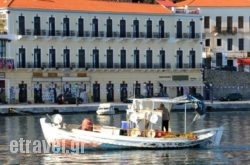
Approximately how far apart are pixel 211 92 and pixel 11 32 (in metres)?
23.6

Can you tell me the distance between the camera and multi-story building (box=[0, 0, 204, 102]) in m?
99.2

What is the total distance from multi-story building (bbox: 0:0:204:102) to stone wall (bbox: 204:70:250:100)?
128 inches

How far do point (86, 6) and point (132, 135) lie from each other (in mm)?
50834

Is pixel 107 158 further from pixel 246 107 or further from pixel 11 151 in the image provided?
pixel 246 107

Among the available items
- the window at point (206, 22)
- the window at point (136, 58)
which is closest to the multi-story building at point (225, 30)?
the window at point (206, 22)

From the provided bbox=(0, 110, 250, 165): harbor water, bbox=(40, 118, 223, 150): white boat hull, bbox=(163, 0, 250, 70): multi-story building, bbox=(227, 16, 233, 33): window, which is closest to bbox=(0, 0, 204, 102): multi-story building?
bbox=(163, 0, 250, 70): multi-story building

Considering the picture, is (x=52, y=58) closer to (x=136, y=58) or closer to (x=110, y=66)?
(x=110, y=66)

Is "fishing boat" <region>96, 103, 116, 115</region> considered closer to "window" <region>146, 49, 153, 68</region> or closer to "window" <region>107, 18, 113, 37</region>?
"window" <region>107, 18, 113, 37</region>

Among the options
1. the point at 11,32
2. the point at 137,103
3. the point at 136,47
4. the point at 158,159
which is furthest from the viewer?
the point at 136,47

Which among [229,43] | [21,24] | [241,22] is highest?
[241,22]

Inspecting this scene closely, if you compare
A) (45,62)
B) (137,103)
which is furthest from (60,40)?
(137,103)

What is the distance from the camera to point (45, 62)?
10069 centimetres

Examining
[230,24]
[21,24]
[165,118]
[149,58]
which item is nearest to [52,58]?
[21,24]

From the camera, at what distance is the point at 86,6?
104 metres
